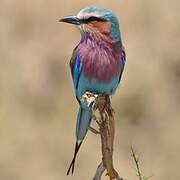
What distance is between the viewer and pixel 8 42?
880cm

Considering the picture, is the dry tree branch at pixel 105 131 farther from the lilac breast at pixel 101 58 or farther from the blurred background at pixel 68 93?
the blurred background at pixel 68 93

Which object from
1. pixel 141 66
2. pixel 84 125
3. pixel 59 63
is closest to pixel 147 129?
pixel 141 66

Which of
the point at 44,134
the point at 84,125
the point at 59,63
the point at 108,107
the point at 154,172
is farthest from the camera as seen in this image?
the point at 59,63

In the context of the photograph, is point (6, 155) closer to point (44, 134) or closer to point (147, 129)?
point (44, 134)

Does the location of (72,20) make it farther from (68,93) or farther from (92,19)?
(68,93)

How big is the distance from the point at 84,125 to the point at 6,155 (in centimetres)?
339

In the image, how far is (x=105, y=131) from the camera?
134 inches

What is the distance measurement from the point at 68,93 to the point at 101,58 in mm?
3888

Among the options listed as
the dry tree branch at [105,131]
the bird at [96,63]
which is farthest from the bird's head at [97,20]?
the dry tree branch at [105,131]

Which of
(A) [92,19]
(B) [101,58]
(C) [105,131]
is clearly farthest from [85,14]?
(C) [105,131]

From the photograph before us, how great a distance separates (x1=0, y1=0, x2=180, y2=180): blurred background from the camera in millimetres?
7469

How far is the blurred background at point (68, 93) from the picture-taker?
7.47 m

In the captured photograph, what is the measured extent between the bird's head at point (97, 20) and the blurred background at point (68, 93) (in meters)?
2.78

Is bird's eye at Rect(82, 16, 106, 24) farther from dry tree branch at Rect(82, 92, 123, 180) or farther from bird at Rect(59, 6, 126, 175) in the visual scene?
dry tree branch at Rect(82, 92, 123, 180)
